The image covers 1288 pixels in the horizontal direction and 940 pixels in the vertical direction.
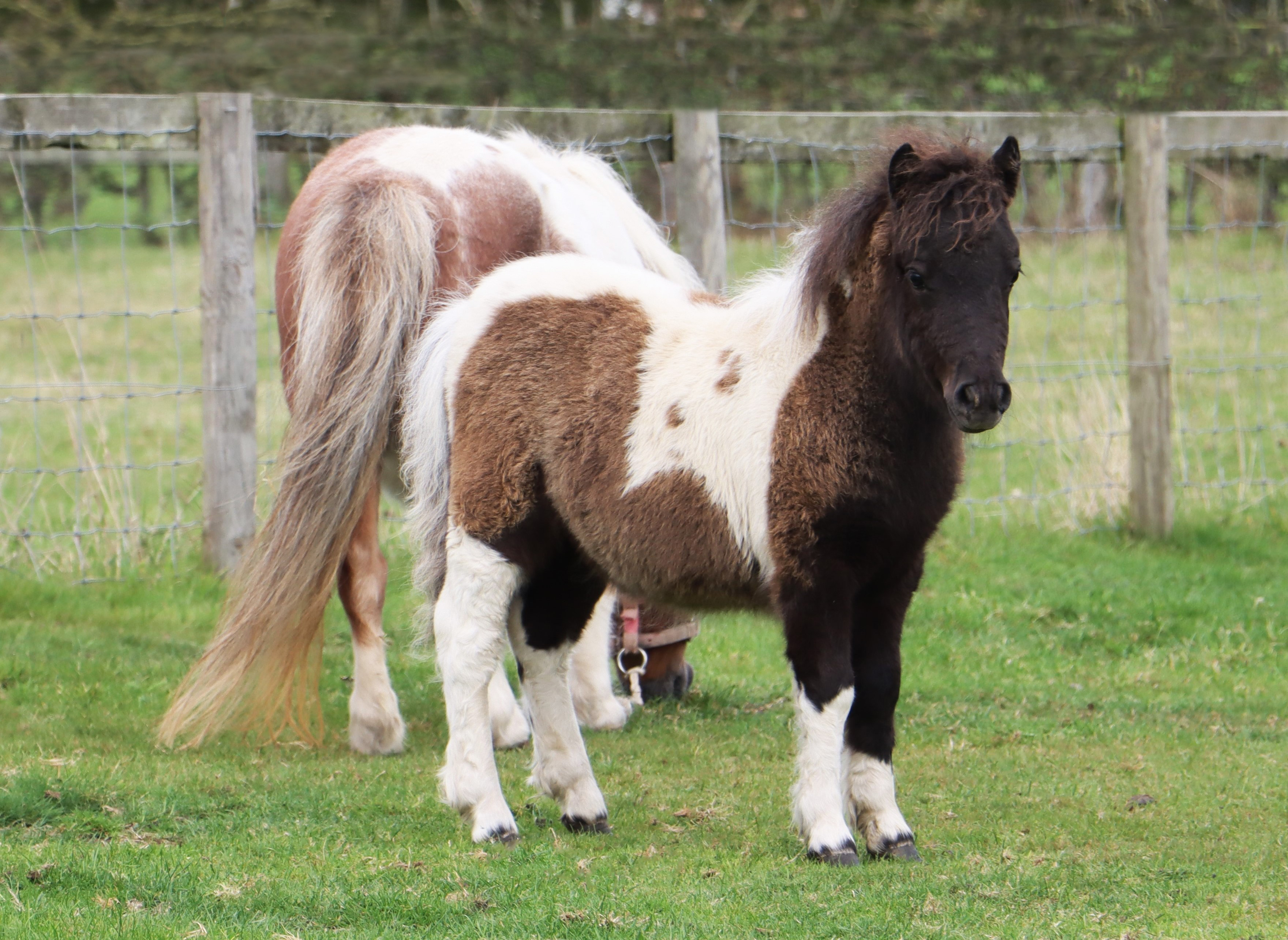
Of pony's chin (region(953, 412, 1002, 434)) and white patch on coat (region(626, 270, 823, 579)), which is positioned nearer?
pony's chin (region(953, 412, 1002, 434))

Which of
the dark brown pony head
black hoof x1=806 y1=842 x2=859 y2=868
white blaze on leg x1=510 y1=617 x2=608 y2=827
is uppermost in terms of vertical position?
the dark brown pony head

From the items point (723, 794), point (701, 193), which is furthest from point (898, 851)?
point (701, 193)

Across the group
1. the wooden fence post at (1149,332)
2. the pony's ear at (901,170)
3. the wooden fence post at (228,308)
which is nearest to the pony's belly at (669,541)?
the pony's ear at (901,170)

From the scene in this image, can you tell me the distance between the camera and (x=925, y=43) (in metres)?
19.9

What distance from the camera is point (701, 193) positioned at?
7.16m

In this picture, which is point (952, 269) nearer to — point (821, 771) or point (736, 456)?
point (736, 456)

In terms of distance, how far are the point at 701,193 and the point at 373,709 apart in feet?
11.0

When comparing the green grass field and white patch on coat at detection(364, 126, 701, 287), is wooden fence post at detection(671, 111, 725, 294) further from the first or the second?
the green grass field

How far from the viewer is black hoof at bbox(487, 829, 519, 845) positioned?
13.1ft

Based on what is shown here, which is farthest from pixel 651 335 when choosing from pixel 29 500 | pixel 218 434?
pixel 29 500

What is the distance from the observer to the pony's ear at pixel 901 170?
A: 11.6 feet

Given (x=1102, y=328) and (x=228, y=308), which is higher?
(x=228, y=308)

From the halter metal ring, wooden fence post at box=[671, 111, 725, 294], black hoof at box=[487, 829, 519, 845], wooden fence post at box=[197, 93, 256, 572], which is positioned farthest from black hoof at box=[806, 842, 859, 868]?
wooden fence post at box=[671, 111, 725, 294]

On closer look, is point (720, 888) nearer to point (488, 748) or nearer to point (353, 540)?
point (488, 748)
